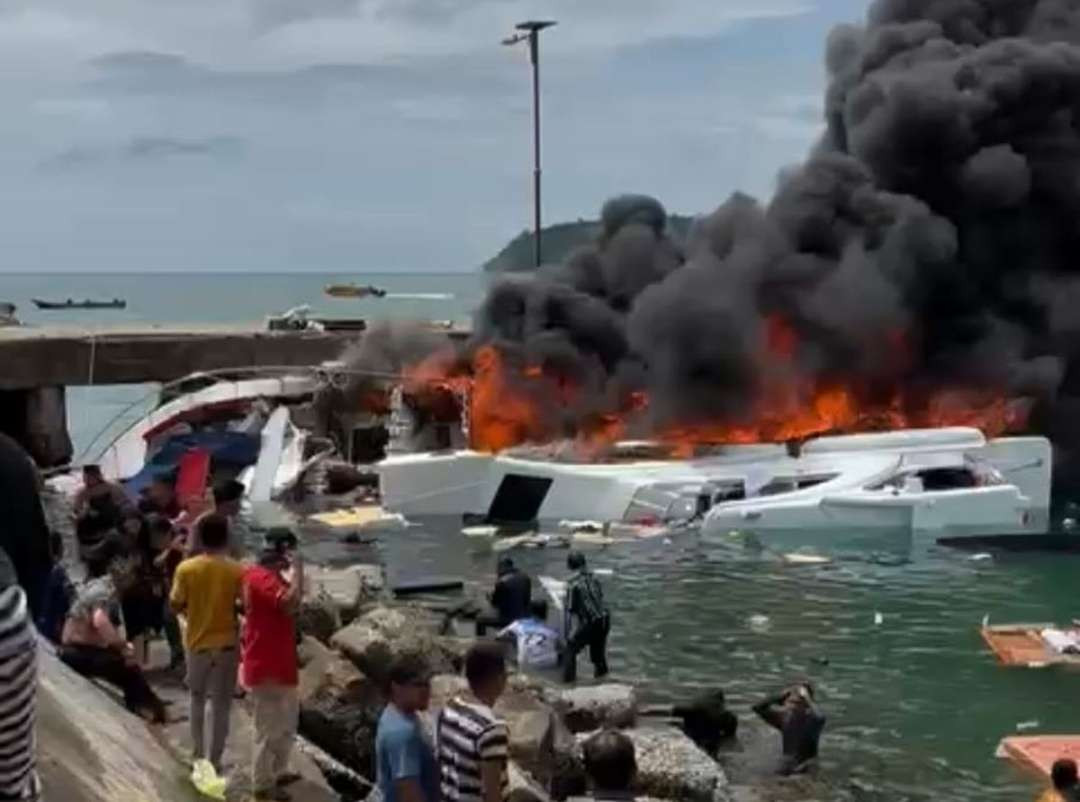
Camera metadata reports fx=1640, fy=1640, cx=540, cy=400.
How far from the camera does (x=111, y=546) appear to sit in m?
14.0

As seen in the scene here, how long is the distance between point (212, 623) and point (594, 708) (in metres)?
6.70

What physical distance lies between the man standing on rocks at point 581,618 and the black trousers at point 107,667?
8.30 metres

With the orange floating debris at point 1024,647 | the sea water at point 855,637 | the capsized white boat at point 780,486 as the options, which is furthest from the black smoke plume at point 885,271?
the orange floating debris at point 1024,647

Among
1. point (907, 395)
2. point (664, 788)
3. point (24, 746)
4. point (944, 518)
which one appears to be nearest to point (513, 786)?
point (664, 788)

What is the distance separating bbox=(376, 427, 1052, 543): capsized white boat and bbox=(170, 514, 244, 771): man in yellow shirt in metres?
25.4

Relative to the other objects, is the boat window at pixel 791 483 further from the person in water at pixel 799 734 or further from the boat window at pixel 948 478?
the person in water at pixel 799 734

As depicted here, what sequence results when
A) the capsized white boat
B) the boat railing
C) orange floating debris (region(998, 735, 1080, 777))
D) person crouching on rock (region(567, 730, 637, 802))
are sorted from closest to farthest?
1. person crouching on rock (region(567, 730, 637, 802))
2. orange floating debris (region(998, 735, 1080, 777))
3. the capsized white boat
4. the boat railing

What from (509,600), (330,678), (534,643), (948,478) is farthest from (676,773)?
(948,478)

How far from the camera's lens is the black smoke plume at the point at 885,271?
Result: 157ft

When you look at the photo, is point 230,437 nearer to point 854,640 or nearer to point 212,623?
point 854,640

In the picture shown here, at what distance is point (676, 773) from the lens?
15188mm

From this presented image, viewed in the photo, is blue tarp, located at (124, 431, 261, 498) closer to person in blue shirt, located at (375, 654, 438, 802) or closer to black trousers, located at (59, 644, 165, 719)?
black trousers, located at (59, 644, 165, 719)

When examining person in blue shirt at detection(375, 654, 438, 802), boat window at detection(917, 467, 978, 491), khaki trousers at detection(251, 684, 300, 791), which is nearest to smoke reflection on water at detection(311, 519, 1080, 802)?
boat window at detection(917, 467, 978, 491)

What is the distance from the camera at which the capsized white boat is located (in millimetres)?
36844
